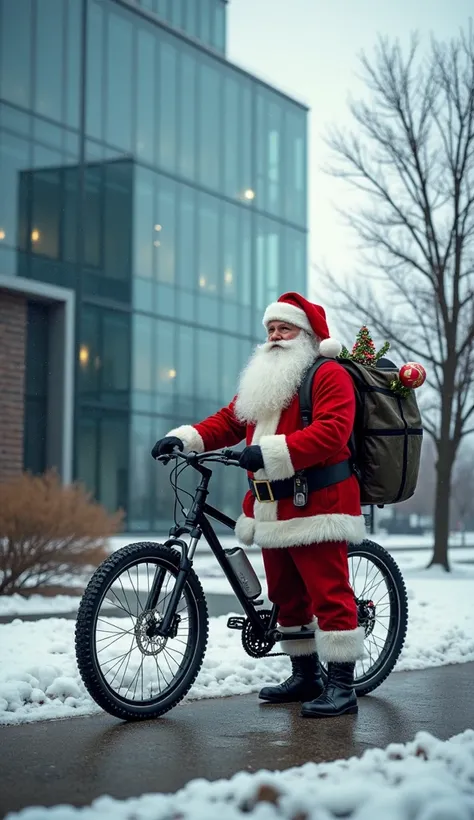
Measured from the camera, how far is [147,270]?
26656 mm

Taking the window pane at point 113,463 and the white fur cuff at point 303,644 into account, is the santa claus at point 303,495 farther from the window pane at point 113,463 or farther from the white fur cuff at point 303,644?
the window pane at point 113,463

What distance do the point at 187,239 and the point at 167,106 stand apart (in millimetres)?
3436

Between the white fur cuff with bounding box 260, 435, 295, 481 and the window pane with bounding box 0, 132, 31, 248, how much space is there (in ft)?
60.0

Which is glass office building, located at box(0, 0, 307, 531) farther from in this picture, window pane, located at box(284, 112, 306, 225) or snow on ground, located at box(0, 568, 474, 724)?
snow on ground, located at box(0, 568, 474, 724)

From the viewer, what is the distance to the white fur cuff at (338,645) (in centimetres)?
498

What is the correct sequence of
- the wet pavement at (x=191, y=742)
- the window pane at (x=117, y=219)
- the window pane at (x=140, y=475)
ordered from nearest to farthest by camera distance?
the wet pavement at (x=191, y=742)
the window pane at (x=117, y=219)
the window pane at (x=140, y=475)

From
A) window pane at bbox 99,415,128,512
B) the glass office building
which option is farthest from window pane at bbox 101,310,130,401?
window pane at bbox 99,415,128,512

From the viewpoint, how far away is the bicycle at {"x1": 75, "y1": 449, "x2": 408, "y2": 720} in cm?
460

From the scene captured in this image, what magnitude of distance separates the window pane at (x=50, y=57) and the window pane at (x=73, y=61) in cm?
23

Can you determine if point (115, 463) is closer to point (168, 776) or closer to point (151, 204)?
point (151, 204)

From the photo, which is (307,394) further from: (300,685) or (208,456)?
(300,685)

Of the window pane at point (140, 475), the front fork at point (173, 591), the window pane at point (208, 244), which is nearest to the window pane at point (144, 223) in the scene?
the window pane at point (208, 244)

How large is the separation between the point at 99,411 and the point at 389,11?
11328 millimetres

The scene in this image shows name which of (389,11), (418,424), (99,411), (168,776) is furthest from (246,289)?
(168,776)
